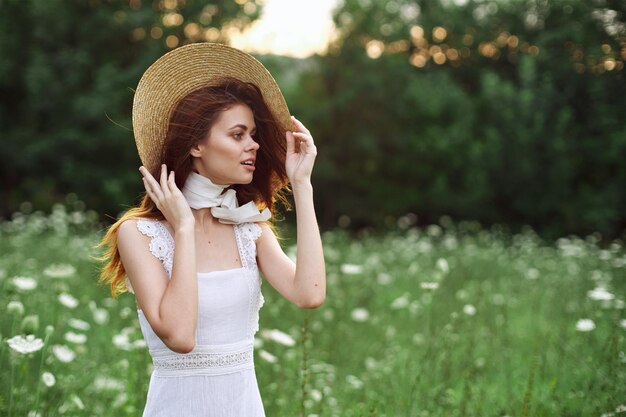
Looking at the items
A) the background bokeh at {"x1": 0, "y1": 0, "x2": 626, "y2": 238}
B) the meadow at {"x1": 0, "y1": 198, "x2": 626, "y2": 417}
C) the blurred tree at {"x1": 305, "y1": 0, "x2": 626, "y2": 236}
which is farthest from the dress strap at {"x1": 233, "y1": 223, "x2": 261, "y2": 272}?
the blurred tree at {"x1": 305, "y1": 0, "x2": 626, "y2": 236}

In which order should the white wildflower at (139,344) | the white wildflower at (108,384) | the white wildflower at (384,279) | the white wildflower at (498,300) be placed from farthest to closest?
the white wildflower at (384,279)
the white wildflower at (498,300)
the white wildflower at (108,384)
the white wildflower at (139,344)

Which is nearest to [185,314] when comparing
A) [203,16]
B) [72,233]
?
[72,233]

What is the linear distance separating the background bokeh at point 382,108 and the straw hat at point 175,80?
13.9 metres

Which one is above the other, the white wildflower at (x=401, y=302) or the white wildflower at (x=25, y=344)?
the white wildflower at (x=25, y=344)

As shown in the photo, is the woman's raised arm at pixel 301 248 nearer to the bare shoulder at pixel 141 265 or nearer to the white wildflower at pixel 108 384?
the bare shoulder at pixel 141 265

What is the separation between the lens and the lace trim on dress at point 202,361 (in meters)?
1.75

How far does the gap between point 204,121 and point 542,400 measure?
2.32 meters

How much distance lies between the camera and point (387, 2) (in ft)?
68.6

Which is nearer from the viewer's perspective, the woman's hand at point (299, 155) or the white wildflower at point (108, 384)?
the woman's hand at point (299, 155)

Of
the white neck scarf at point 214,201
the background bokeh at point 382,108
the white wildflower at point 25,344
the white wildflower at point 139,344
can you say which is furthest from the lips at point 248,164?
the background bokeh at point 382,108

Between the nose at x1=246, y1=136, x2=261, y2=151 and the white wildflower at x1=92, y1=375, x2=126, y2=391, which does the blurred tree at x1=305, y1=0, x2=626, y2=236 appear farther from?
the nose at x1=246, y1=136, x2=261, y2=151

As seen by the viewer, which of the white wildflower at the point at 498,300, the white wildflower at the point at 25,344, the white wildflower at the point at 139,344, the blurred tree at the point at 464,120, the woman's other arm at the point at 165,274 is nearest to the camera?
the woman's other arm at the point at 165,274

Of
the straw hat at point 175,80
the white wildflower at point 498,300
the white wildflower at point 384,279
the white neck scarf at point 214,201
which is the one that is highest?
the straw hat at point 175,80

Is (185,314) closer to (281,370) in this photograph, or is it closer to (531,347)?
(281,370)
